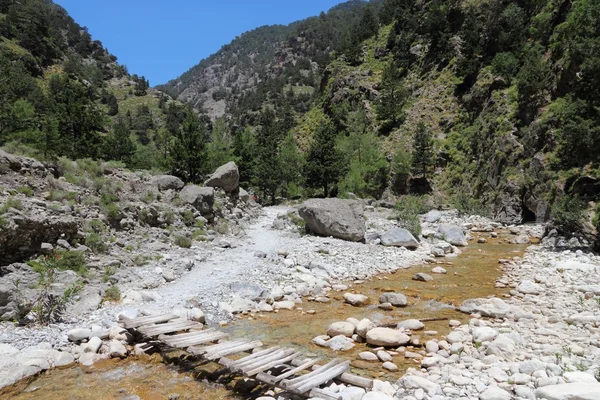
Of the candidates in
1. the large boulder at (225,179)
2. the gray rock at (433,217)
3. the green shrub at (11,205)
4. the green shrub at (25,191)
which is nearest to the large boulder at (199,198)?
the large boulder at (225,179)

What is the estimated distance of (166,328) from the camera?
8273 millimetres

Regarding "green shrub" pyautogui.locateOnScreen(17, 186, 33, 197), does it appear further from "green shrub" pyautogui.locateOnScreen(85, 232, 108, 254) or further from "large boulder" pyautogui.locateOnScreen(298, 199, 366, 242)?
"large boulder" pyautogui.locateOnScreen(298, 199, 366, 242)

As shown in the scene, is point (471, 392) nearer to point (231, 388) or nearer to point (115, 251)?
point (231, 388)

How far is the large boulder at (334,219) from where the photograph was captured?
19.3m

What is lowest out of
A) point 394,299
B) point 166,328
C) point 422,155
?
point 394,299

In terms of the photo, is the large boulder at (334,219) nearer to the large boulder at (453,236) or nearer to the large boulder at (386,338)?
the large boulder at (453,236)

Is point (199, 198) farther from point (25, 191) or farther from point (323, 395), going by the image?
point (323, 395)

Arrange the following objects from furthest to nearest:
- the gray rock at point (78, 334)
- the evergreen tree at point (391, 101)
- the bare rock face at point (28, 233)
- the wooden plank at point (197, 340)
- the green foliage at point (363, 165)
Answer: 1. the evergreen tree at point (391, 101)
2. the green foliage at point (363, 165)
3. the bare rock face at point (28, 233)
4. the gray rock at point (78, 334)
5. the wooden plank at point (197, 340)

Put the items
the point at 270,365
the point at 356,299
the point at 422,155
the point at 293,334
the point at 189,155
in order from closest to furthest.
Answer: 1. the point at 270,365
2. the point at 293,334
3. the point at 356,299
4. the point at 189,155
5. the point at 422,155

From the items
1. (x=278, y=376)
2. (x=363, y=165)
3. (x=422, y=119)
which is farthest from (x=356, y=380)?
(x=422, y=119)

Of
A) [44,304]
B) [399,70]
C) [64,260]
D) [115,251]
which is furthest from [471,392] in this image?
[399,70]

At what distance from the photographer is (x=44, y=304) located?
29.3ft

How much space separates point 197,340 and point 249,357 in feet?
4.84

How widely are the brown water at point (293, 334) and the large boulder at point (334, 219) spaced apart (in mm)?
4490
